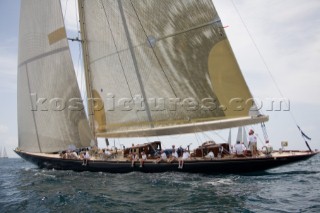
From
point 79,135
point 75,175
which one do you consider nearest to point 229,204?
point 75,175

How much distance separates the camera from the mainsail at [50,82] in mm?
26453

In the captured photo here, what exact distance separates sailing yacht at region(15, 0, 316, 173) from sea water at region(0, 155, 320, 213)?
5.63 ft

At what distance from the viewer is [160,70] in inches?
875

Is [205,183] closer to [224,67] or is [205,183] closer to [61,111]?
[224,67]

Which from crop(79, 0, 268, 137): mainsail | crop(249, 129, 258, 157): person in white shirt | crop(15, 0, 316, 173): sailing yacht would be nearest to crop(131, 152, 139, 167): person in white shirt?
crop(15, 0, 316, 173): sailing yacht

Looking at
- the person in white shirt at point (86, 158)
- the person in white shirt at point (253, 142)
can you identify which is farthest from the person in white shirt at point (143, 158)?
the person in white shirt at point (253, 142)

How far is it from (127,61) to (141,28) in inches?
99.6

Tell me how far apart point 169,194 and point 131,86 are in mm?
10433

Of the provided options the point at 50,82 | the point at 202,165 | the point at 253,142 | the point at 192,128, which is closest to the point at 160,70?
the point at 192,128

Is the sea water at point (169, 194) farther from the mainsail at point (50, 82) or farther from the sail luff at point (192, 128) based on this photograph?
the mainsail at point (50, 82)

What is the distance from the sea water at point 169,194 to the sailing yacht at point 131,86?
5.63ft

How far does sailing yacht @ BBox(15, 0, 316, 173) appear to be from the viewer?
20.1m

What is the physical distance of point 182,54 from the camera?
2127 cm

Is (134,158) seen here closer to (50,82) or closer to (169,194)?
(169,194)
